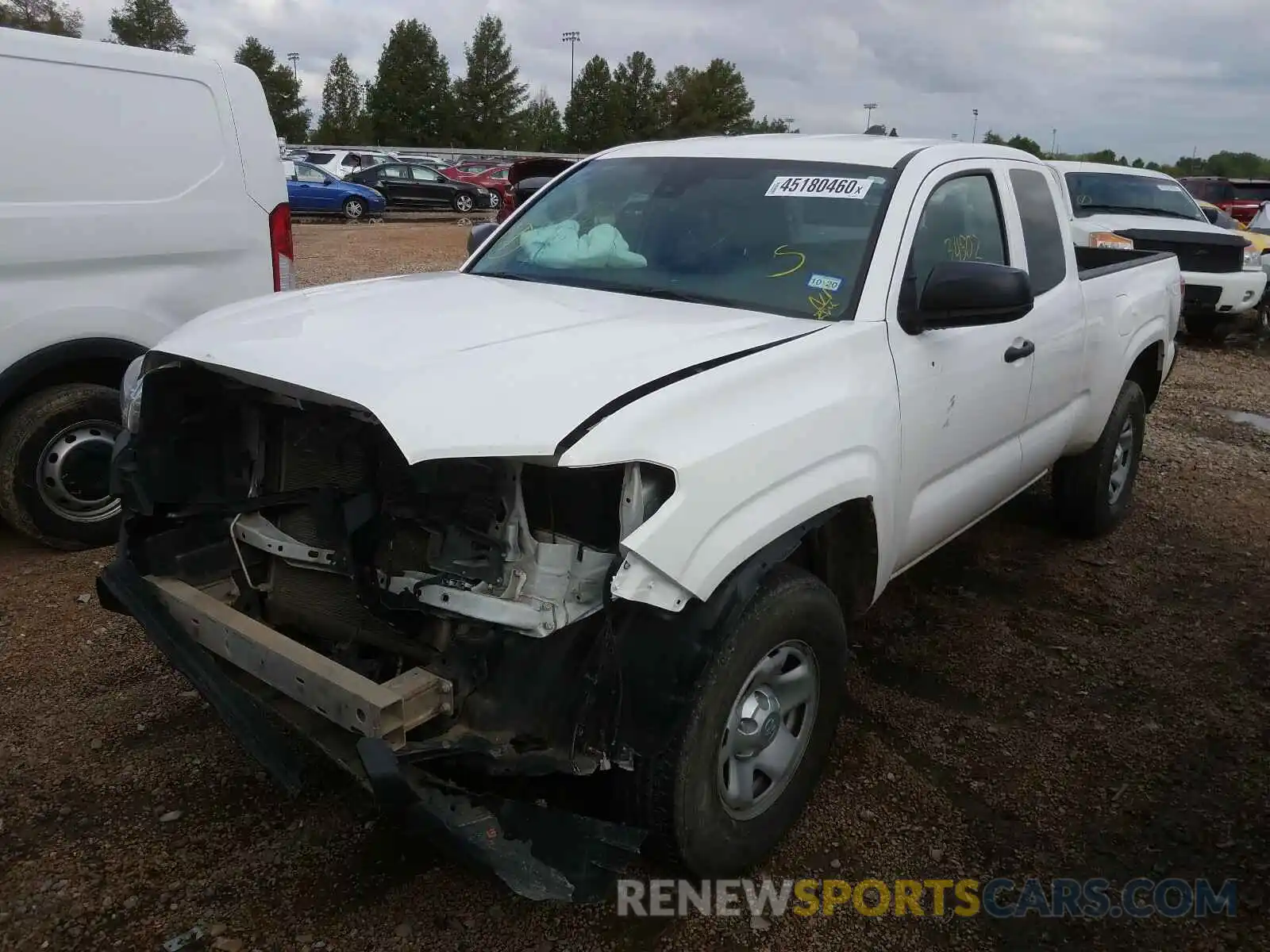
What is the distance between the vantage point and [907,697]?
150 inches

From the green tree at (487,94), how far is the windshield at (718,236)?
74.4 m

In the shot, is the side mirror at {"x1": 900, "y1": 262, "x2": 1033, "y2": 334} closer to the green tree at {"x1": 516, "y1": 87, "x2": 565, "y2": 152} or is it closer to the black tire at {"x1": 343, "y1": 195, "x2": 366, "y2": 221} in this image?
the black tire at {"x1": 343, "y1": 195, "x2": 366, "y2": 221}

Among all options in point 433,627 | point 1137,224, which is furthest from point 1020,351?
point 1137,224

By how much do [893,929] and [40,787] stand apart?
255 cm

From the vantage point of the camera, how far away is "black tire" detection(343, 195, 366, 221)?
81.3 feet

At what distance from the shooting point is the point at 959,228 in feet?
12.2

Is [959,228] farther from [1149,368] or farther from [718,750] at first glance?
[1149,368]

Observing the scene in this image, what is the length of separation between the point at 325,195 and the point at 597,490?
24168mm

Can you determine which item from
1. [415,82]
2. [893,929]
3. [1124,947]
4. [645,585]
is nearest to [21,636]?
[645,585]

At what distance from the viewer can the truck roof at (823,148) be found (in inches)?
142

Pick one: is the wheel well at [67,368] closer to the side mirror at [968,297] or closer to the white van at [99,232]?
the white van at [99,232]

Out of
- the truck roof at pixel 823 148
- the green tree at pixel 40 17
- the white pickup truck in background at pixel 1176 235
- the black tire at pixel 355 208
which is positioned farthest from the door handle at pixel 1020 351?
the green tree at pixel 40 17

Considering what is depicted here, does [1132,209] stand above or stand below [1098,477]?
above

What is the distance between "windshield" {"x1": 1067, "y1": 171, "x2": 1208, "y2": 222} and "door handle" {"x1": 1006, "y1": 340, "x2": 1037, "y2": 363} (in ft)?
30.2
